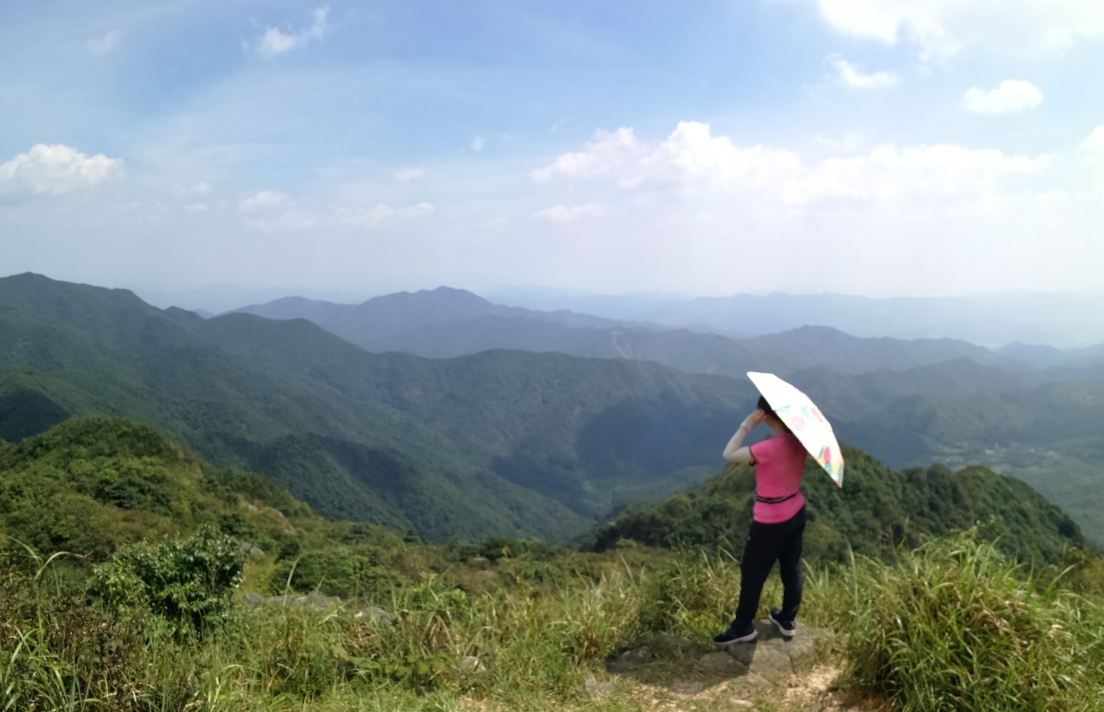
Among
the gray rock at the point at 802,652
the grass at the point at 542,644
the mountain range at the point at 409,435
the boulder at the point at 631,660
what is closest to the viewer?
the grass at the point at 542,644

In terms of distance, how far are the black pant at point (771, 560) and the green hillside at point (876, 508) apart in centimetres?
3497

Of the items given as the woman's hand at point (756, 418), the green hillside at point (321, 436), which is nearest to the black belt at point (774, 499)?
the woman's hand at point (756, 418)

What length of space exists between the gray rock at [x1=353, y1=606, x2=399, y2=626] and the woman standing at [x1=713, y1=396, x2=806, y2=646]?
2573 mm

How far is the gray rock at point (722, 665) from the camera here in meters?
4.44

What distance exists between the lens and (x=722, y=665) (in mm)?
4516

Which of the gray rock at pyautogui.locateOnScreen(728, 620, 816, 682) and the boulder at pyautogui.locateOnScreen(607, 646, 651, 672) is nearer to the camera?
the gray rock at pyautogui.locateOnScreen(728, 620, 816, 682)

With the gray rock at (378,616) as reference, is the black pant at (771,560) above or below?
above

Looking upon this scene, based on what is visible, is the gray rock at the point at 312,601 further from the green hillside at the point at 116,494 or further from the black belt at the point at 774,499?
the green hillside at the point at 116,494

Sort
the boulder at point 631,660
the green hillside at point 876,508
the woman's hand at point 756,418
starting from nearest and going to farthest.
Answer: the woman's hand at point 756,418
the boulder at point 631,660
the green hillside at point 876,508

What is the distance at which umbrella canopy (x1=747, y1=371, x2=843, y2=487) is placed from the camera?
4.20 m

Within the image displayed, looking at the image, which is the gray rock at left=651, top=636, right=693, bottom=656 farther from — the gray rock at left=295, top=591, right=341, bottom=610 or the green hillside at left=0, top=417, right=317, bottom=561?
the green hillside at left=0, top=417, right=317, bottom=561

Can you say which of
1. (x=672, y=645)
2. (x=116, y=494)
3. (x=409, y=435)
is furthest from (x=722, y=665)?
(x=409, y=435)

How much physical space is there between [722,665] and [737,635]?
0.89 feet

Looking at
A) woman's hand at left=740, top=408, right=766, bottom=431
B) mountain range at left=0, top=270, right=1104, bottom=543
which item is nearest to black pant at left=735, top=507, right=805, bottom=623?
woman's hand at left=740, top=408, right=766, bottom=431
